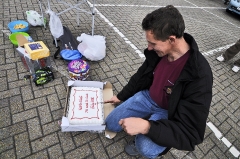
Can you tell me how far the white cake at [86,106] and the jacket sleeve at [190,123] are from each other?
3.12 ft

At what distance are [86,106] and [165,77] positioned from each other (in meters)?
1.20

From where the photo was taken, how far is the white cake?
216cm

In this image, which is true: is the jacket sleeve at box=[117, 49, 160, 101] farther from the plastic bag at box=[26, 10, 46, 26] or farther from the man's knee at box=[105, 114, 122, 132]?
the plastic bag at box=[26, 10, 46, 26]

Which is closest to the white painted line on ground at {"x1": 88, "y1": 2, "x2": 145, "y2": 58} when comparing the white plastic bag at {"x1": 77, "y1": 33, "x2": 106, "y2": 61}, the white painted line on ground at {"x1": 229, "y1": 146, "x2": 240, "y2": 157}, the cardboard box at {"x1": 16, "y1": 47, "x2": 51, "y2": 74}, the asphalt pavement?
the asphalt pavement

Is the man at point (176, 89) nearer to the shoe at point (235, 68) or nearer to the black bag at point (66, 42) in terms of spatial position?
the black bag at point (66, 42)

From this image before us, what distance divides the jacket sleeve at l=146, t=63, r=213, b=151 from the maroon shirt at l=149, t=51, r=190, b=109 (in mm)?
220

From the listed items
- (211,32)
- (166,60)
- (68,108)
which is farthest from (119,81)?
(211,32)

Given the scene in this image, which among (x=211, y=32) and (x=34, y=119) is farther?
(x=211, y=32)

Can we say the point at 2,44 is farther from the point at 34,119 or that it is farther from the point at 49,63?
the point at 34,119

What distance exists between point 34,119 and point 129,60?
2302 mm

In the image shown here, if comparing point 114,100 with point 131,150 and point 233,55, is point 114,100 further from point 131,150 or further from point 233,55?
point 233,55

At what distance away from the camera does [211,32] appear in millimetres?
6410

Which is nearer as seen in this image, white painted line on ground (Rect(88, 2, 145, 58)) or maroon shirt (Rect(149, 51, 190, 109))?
maroon shirt (Rect(149, 51, 190, 109))

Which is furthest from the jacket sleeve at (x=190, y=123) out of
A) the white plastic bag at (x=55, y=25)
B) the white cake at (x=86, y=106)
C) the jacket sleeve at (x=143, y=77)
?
the white plastic bag at (x=55, y=25)
